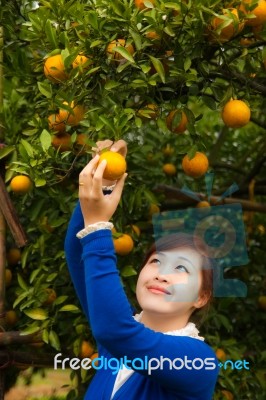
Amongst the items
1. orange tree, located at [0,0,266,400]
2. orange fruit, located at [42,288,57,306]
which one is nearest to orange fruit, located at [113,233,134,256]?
orange tree, located at [0,0,266,400]

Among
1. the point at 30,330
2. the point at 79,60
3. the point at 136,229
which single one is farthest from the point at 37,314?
the point at 79,60

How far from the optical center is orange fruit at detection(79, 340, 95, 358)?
218 centimetres

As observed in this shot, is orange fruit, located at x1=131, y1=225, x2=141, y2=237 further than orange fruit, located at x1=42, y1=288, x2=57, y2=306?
Yes

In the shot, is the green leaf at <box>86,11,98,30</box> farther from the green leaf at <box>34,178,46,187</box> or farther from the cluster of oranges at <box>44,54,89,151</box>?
the green leaf at <box>34,178,46,187</box>

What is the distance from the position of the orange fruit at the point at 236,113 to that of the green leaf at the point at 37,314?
808 mm

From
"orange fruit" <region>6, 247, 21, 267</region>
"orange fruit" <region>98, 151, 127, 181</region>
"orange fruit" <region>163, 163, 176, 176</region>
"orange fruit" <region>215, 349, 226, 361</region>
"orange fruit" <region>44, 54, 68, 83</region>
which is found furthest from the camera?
"orange fruit" <region>163, 163, 176, 176</region>

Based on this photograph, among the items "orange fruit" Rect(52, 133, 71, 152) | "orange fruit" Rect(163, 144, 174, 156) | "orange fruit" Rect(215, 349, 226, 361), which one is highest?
"orange fruit" Rect(52, 133, 71, 152)

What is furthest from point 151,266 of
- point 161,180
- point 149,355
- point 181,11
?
point 161,180

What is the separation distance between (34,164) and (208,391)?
79cm

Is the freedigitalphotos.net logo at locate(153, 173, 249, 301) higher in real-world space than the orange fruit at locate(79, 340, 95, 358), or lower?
higher

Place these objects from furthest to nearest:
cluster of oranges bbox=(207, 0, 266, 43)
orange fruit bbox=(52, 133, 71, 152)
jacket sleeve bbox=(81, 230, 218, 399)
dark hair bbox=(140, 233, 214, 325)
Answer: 1. orange fruit bbox=(52, 133, 71, 152)
2. cluster of oranges bbox=(207, 0, 266, 43)
3. dark hair bbox=(140, 233, 214, 325)
4. jacket sleeve bbox=(81, 230, 218, 399)

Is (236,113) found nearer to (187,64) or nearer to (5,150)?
(187,64)

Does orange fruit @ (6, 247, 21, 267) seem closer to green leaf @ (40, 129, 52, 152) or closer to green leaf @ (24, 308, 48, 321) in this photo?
green leaf @ (24, 308, 48, 321)

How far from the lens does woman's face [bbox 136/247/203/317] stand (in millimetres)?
1288
